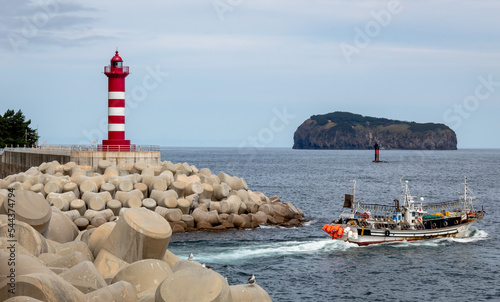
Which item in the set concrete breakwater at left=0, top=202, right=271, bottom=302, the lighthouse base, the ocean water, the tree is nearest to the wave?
the ocean water

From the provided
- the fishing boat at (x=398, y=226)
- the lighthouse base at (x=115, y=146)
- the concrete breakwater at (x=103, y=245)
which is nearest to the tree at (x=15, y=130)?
the lighthouse base at (x=115, y=146)

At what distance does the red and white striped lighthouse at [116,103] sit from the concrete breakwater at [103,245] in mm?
6757

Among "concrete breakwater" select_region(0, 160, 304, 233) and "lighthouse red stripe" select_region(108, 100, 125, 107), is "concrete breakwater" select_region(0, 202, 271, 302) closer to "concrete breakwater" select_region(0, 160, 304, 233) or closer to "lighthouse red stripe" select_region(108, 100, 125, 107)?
"concrete breakwater" select_region(0, 160, 304, 233)

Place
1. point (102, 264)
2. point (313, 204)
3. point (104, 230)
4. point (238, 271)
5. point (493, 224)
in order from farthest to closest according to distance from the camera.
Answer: point (313, 204) → point (493, 224) → point (238, 271) → point (104, 230) → point (102, 264)

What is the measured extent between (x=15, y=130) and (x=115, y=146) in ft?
Result: 137

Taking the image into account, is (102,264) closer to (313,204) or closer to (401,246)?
(401,246)

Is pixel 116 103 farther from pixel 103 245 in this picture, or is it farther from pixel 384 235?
pixel 103 245

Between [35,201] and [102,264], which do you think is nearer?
[102,264]

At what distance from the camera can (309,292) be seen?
72.3 ft

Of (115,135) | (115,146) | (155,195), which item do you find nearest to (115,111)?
(115,135)

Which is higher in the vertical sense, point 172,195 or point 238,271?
point 172,195

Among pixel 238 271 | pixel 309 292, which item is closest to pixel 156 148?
pixel 238 271

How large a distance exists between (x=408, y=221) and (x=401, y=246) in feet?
6.44

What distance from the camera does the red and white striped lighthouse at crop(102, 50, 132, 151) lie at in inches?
1522
